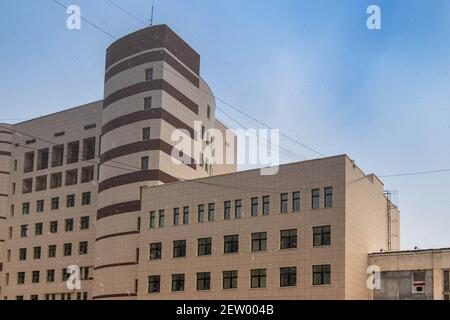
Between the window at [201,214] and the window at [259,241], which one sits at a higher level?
the window at [201,214]

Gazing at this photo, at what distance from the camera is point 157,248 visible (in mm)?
58938

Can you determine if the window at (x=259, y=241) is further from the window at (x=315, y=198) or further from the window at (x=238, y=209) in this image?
the window at (x=315, y=198)

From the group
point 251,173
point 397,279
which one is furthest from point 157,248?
point 397,279

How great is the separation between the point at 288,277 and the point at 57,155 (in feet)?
125

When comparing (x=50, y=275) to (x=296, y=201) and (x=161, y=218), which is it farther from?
(x=296, y=201)

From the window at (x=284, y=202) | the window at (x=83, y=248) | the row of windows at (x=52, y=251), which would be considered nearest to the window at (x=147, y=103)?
the window at (x=284, y=202)

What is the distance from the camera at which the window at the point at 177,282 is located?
56531 millimetres

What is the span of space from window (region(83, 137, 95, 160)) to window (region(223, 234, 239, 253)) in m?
26.2

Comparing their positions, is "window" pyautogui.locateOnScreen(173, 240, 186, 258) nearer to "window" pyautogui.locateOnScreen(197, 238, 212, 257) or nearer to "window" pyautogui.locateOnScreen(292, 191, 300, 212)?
"window" pyautogui.locateOnScreen(197, 238, 212, 257)

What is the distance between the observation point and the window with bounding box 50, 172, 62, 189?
78.6 metres

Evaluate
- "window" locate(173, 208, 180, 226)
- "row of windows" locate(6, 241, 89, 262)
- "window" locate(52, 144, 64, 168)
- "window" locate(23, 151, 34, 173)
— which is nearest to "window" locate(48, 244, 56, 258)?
"row of windows" locate(6, 241, 89, 262)

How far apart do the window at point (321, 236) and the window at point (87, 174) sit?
3250 centimetres

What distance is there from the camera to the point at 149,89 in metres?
63.5
